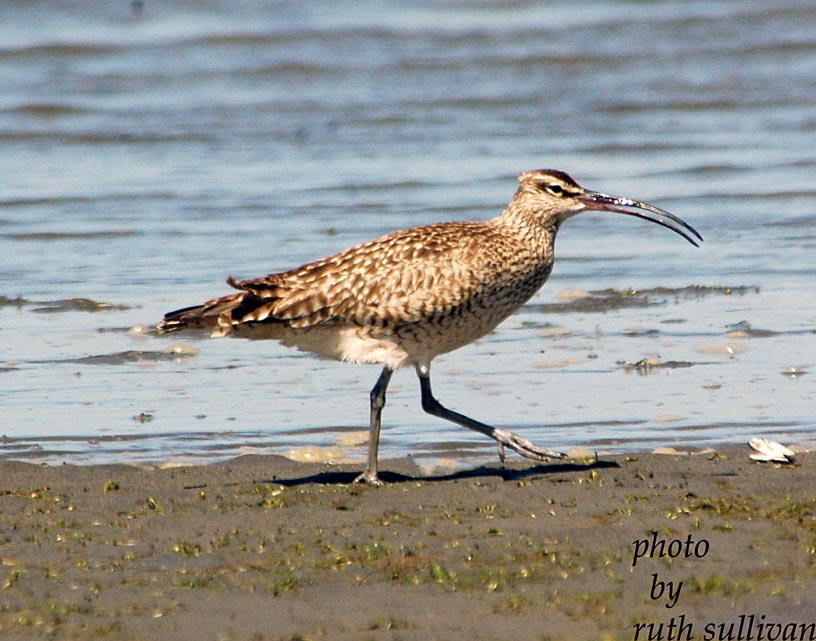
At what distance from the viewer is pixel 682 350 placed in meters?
8.70

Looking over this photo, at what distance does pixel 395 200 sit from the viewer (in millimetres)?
13969

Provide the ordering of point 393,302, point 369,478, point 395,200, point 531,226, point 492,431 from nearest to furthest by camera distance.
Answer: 1. point 369,478
2. point 393,302
3. point 492,431
4. point 531,226
5. point 395,200

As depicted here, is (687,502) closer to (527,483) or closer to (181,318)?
(527,483)

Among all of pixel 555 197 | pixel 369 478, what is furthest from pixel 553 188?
pixel 369 478

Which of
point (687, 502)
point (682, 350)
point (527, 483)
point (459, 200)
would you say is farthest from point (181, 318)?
point (459, 200)

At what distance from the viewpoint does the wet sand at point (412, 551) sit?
452 centimetres

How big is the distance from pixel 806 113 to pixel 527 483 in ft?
42.0

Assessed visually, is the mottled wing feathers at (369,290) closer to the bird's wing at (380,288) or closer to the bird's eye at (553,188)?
the bird's wing at (380,288)

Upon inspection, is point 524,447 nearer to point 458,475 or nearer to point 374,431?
point 458,475

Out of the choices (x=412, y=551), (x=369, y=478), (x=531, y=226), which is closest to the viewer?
(x=412, y=551)

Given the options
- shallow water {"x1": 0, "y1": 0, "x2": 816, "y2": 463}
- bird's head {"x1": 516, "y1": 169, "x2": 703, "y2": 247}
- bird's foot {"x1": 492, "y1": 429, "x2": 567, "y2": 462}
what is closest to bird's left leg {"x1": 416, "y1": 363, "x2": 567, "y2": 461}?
bird's foot {"x1": 492, "y1": 429, "x2": 567, "y2": 462}

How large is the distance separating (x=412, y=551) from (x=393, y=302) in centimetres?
156

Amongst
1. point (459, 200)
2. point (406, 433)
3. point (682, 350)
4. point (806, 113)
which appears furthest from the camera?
point (806, 113)

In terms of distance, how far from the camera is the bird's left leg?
21.4 feet
